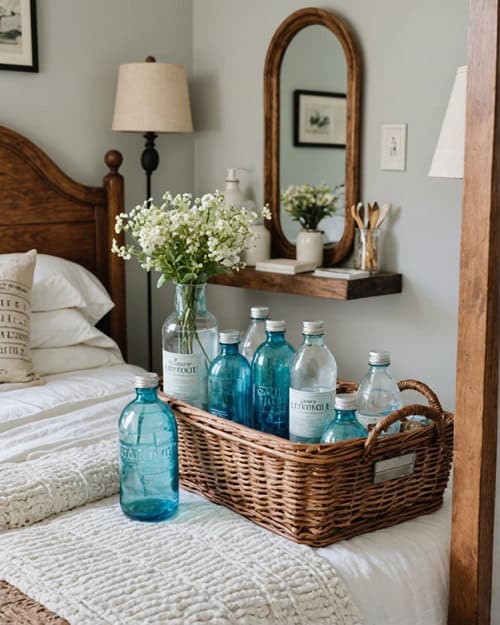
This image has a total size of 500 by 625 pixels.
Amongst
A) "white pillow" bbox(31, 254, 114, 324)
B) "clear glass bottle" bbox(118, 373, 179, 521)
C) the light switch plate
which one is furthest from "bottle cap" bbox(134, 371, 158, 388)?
the light switch plate

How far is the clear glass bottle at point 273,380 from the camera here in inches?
66.5

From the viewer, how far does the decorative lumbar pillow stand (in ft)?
8.72

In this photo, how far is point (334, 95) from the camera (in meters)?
3.11

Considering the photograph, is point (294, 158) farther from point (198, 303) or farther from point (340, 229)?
point (198, 303)

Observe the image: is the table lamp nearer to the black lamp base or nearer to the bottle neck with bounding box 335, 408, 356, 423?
the black lamp base

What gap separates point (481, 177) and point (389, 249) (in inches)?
60.3

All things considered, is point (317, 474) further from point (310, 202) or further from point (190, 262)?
point (310, 202)

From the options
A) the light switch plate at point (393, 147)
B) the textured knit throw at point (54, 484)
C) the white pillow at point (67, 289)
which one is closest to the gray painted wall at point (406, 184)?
the light switch plate at point (393, 147)

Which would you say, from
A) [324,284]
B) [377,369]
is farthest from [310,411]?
[324,284]

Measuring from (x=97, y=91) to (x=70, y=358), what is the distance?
1117 mm

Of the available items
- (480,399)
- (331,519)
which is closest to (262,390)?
(331,519)

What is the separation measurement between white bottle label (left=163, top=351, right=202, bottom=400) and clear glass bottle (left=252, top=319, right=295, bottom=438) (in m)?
0.13

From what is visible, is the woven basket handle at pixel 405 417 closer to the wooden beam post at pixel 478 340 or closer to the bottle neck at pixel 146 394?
the wooden beam post at pixel 478 340

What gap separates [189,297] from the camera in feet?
5.76
